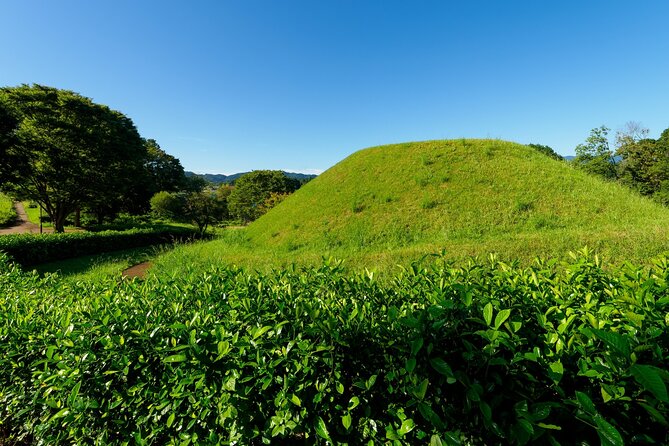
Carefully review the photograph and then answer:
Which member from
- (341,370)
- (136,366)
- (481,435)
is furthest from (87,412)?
(481,435)

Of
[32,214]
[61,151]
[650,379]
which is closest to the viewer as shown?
[650,379]

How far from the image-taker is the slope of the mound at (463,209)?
9.13 m

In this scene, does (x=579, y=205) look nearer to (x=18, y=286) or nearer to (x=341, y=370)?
(x=341, y=370)

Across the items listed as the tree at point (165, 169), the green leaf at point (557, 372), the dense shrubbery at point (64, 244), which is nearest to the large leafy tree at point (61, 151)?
the dense shrubbery at point (64, 244)

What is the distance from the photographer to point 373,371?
1742 millimetres

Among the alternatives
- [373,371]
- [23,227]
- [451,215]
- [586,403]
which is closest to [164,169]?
[23,227]

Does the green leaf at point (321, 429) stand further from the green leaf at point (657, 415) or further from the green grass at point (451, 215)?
the green grass at point (451, 215)

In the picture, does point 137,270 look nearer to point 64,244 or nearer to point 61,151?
point 64,244

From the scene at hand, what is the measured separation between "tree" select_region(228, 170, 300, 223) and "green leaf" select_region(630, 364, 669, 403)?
58.0 metres

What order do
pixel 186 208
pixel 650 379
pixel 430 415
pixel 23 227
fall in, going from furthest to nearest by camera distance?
pixel 186 208 → pixel 23 227 → pixel 430 415 → pixel 650 379

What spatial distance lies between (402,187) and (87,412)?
13287 millimetres

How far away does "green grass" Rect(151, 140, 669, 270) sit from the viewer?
8.62 meters

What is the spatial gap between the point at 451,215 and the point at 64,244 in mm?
20651

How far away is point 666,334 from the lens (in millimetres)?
1544
